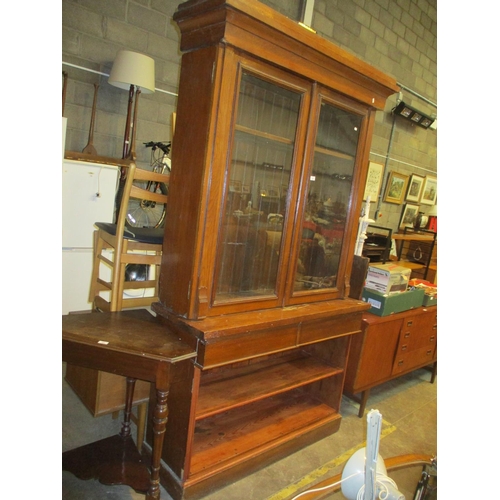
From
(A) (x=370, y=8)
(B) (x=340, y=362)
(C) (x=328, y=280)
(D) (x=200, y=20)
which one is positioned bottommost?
(B) (x=340, y=362)

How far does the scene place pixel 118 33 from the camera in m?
2.53

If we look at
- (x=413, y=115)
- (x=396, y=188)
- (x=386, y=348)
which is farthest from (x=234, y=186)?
(x=413, y=115)

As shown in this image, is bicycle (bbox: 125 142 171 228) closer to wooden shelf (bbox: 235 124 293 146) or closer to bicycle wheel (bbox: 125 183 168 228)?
bicycle wheel (bbox: 125 183 168 228)

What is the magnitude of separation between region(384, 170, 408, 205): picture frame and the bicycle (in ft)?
9.59

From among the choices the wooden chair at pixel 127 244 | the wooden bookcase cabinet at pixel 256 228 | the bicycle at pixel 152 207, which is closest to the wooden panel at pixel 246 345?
the wooden bookcase cabinet at pixel 256 228

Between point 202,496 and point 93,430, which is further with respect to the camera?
point 93,430

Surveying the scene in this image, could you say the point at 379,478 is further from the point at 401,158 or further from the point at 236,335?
the point at 401,158

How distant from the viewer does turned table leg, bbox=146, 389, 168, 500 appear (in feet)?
4.58

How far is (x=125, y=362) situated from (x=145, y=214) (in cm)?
152

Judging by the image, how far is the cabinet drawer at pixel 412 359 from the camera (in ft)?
8.83

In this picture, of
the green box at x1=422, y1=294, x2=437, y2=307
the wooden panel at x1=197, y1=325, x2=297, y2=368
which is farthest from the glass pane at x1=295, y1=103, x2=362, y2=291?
the green box at x1=422, y1=294, x2=437, y2=307

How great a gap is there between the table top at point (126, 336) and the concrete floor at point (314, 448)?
65cm

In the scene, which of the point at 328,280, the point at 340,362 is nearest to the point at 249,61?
the point at 328,280
